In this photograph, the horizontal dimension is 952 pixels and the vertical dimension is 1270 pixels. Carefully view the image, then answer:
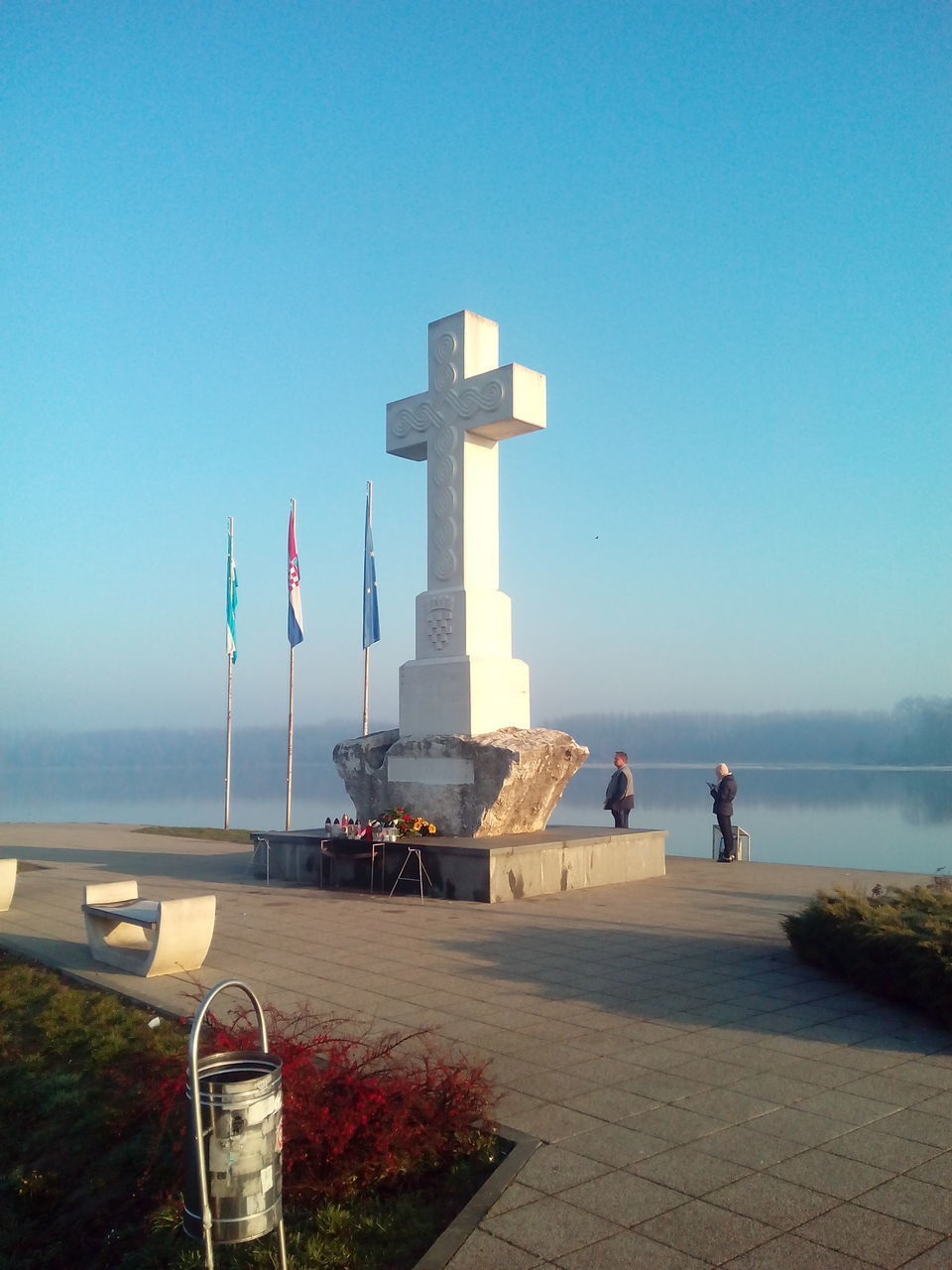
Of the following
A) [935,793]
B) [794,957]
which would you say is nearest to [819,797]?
[935,793]

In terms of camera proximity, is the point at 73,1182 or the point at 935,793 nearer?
the point at 73,1182

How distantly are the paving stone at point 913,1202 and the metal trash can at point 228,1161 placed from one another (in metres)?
2.13

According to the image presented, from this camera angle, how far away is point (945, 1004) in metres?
5.99

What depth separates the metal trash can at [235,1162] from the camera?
10.6ft

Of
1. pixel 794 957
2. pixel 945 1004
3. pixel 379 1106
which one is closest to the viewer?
pixel 379 1106

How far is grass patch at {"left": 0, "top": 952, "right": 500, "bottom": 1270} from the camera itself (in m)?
3.87

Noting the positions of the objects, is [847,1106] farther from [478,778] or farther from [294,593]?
[294,593]

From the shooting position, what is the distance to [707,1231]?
3518 mm

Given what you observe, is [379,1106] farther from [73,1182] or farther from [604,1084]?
[73,1182]

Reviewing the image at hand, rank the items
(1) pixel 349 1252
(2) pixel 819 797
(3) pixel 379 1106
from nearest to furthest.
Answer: (1) pixel 349 1252 → (3) pixel 379 1106 → (2) pixel 819 797

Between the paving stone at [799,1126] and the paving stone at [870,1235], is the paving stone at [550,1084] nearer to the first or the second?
the paving stone at [799,1126]

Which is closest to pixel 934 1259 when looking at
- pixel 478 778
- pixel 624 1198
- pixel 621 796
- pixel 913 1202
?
pixel 913 1202

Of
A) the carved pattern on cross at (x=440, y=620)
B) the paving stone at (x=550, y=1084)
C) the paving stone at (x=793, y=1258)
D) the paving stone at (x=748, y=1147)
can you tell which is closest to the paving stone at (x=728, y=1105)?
the paving stone at (x=748, y=1147)

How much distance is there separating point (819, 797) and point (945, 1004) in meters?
32.0
